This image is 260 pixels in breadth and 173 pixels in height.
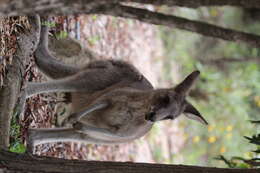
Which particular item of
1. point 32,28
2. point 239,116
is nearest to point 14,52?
point 32,28

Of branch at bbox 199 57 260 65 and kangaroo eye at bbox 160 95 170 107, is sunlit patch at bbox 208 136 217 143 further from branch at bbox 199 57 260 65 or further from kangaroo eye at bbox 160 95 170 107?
kangaroo eye at bbox 160 95 170 107

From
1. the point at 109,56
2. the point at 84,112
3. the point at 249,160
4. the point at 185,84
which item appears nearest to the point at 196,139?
the point at 109,56

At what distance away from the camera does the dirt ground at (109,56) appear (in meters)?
4.99

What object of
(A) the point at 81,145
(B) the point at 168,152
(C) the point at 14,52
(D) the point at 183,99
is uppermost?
(C) the point at 14,52

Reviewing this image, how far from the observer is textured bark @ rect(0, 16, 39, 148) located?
145 inches

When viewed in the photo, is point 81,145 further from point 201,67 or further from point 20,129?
point 201,67

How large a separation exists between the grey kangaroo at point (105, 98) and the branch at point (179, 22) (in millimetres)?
2130

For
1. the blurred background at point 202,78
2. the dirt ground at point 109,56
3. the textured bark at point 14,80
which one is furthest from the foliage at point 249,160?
the blurred background at point 202,78

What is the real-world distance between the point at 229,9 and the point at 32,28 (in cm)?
823

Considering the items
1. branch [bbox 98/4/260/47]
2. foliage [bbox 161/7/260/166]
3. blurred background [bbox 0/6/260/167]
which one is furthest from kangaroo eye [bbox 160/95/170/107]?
foliage [bbox 161/7/260/166]

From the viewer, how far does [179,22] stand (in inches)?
96.0

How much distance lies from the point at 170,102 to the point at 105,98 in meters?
0.67

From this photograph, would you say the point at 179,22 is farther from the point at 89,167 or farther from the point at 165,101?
the point at 165,101

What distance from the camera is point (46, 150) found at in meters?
5.55
